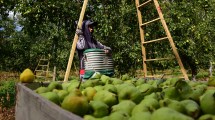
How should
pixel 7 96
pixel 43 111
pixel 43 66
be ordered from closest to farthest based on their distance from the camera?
pixel 43 111 < pixel 7 96 < pixel 43 66

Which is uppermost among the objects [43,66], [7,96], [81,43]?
[81,43]

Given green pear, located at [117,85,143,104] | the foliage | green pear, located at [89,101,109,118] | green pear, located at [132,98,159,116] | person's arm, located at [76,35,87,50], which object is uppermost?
person's arm, located at [76,35,87,50]

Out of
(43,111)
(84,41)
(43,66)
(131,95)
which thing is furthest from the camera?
(43,66)

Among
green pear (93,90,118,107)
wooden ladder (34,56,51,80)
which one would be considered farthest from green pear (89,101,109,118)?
wooden ladder (34,56,51,80)

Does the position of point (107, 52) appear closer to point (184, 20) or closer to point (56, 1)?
point (56, 1)

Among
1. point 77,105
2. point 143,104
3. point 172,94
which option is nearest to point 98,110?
point 77,105

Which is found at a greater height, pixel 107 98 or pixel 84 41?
pixel 84 41

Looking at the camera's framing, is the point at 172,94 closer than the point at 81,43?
Yes

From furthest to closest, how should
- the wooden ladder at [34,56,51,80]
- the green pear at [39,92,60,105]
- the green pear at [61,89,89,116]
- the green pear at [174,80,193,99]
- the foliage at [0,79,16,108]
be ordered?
the wooden ladder at [34,56,51,80], the foliage at [0,79,16,108], the green pear at [39,92,60,105], the green pear at [174,80,193,99], the green pear at [61,89,89,116]

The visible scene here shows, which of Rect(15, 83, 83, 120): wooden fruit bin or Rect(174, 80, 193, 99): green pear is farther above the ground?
Rect(174, 80, 193, 99): green pear

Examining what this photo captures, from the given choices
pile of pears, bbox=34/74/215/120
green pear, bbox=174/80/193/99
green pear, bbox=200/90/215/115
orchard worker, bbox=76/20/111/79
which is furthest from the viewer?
orchard worker, bbox=76/20/111/79

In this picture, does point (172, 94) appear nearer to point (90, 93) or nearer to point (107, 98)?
point (107, 98)

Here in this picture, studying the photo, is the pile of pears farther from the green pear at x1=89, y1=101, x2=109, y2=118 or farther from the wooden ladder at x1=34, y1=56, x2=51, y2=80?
the wooden ladder at x1=34, y1=56, x2=51, y2=80

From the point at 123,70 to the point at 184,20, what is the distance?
150 inches
